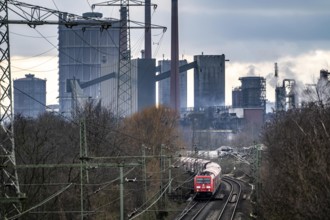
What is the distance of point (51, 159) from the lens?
42406 millimetres

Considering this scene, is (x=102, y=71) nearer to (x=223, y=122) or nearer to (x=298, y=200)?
(x=223, y=122)

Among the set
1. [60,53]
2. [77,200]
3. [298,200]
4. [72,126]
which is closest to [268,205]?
[298,200]

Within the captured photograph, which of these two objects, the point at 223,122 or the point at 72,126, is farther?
the point at 223,122

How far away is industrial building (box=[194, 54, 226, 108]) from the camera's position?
5157 inches

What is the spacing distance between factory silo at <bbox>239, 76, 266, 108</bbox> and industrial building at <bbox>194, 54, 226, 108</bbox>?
4.24 metres

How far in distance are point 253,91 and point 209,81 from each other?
9317mm

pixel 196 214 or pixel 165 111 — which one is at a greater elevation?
pixel 165 111

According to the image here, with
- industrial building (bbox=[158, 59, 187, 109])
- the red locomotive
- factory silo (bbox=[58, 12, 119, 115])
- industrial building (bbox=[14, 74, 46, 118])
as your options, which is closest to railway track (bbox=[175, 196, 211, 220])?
the red locomotive

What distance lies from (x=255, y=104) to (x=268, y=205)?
108751 millimetres

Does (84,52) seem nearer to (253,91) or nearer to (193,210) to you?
(253,91)

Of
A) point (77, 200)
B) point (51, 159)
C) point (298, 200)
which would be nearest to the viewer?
point (298, 200)

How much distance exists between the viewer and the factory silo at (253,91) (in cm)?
13412

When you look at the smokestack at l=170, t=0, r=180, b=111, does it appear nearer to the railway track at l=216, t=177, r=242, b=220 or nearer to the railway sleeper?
the railway track at l=216, t=177, r=242, b=220

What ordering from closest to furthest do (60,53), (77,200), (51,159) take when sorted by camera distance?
(77,200) < (51,159) < (60,53)
